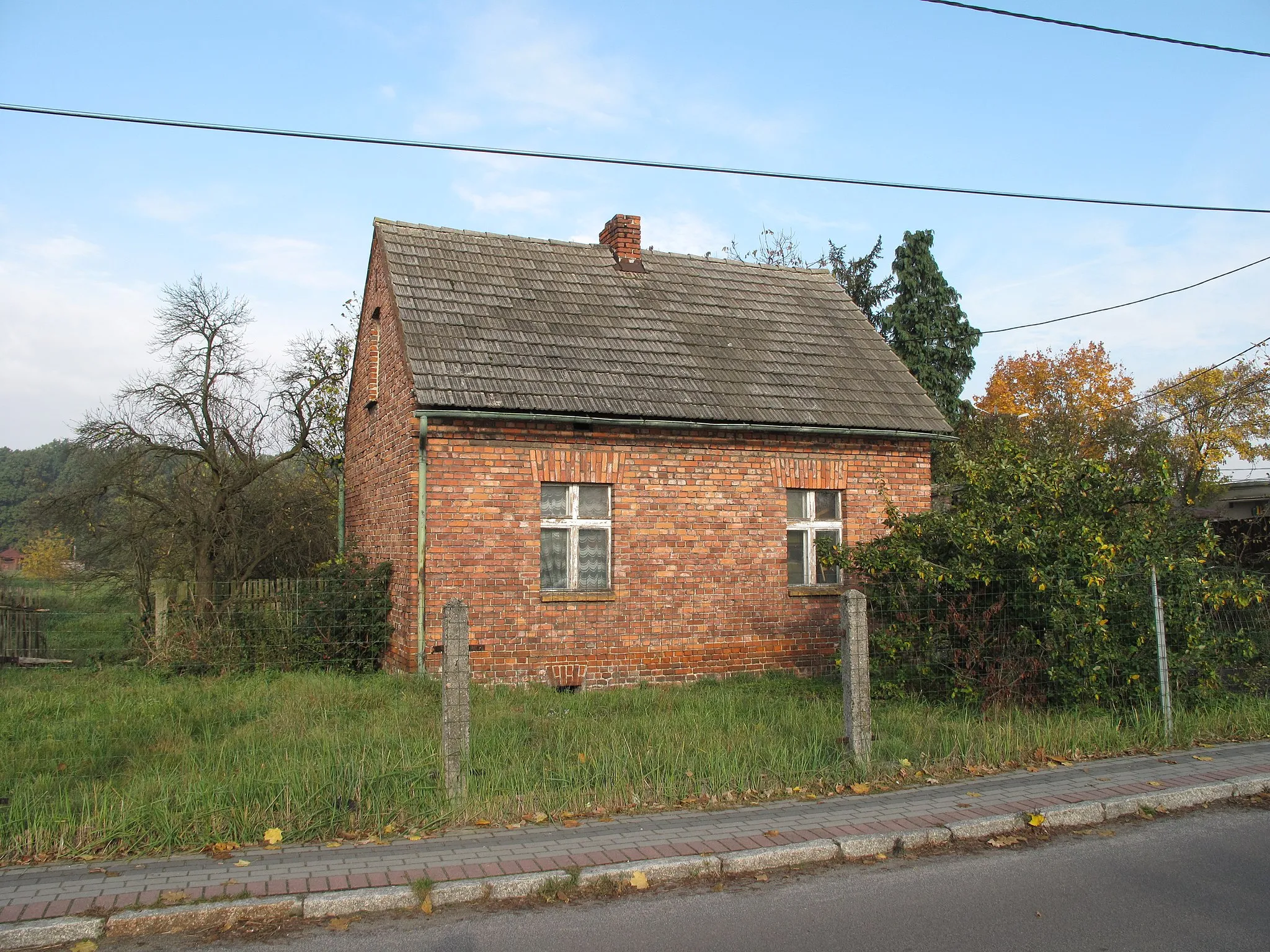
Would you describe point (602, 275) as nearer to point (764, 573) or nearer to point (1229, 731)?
point (764, 573)

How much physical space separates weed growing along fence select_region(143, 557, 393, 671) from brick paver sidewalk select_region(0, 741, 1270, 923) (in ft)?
20.6

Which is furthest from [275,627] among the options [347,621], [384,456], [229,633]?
[384,456]

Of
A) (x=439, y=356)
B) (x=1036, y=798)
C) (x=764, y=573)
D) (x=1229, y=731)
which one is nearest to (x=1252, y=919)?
(x=1036, y=798)

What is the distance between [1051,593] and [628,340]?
23.3 feet

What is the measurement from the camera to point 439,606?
11570mm

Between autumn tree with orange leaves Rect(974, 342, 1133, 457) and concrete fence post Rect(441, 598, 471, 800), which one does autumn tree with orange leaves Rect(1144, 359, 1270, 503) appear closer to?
autumn tree with orange leaves Rect(974, 342, 1133, 457)

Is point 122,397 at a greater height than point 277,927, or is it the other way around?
point 122,397

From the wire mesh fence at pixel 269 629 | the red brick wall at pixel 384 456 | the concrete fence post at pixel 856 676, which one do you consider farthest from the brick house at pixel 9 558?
the concrete fence post at pixel 856 676

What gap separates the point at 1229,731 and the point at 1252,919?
4.75 metres

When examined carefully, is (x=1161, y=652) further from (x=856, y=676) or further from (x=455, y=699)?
(x=455, y=699)

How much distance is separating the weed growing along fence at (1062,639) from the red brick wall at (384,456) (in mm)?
5935

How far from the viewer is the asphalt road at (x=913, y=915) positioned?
4.65 metres

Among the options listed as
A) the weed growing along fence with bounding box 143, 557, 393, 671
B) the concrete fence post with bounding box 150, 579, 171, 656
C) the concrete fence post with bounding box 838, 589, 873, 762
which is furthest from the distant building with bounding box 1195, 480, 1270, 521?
the concrete fence post with bounding box 150, 579, 171, 656

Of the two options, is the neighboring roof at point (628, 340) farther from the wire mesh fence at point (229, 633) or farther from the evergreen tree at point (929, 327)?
the evergreen tree at point (929, 327)
